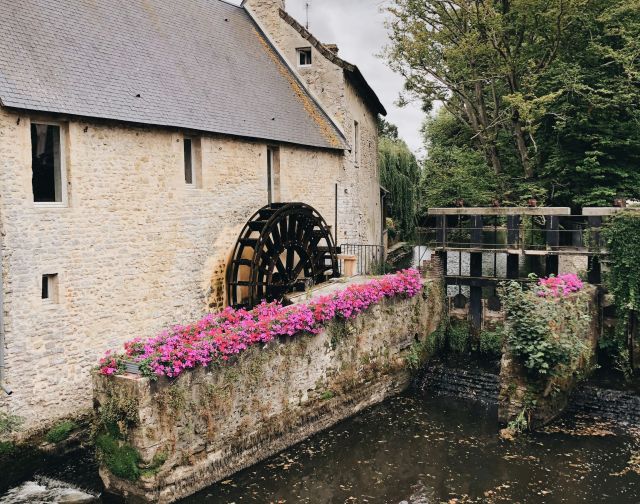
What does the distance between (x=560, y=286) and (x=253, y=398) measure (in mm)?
6035

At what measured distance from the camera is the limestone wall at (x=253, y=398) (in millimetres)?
7516

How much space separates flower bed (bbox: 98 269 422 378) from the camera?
7.71 meters

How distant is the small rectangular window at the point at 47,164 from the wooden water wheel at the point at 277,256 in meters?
3.99

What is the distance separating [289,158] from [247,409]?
7.37m

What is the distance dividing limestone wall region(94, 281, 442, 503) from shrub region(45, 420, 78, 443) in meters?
1.96

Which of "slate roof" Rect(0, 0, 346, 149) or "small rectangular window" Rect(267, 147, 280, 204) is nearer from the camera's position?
"slate roof" Rect(0, 0, 346, 149)

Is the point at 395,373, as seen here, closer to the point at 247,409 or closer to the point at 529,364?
the point at 529,364

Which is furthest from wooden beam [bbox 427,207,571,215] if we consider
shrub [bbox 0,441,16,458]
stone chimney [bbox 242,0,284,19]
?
shrub [bbox 0,441,16,458]

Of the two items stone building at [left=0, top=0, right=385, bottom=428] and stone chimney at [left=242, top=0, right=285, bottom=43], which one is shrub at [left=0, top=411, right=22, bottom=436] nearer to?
stone building at [left=0, top=0, right=385, bottom=428]

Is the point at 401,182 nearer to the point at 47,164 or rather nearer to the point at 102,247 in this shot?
the point at 102,247

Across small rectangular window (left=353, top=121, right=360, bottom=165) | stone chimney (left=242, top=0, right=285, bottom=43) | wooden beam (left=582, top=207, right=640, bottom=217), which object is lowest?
wooden beam (left=582, top=207, right=640, bottom=217)

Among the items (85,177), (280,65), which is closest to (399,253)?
(280,65)

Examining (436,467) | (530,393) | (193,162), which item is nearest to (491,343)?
(530,393)

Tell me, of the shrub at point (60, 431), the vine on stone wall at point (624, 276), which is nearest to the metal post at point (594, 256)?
the vine on stone wall at point (624, 276)
